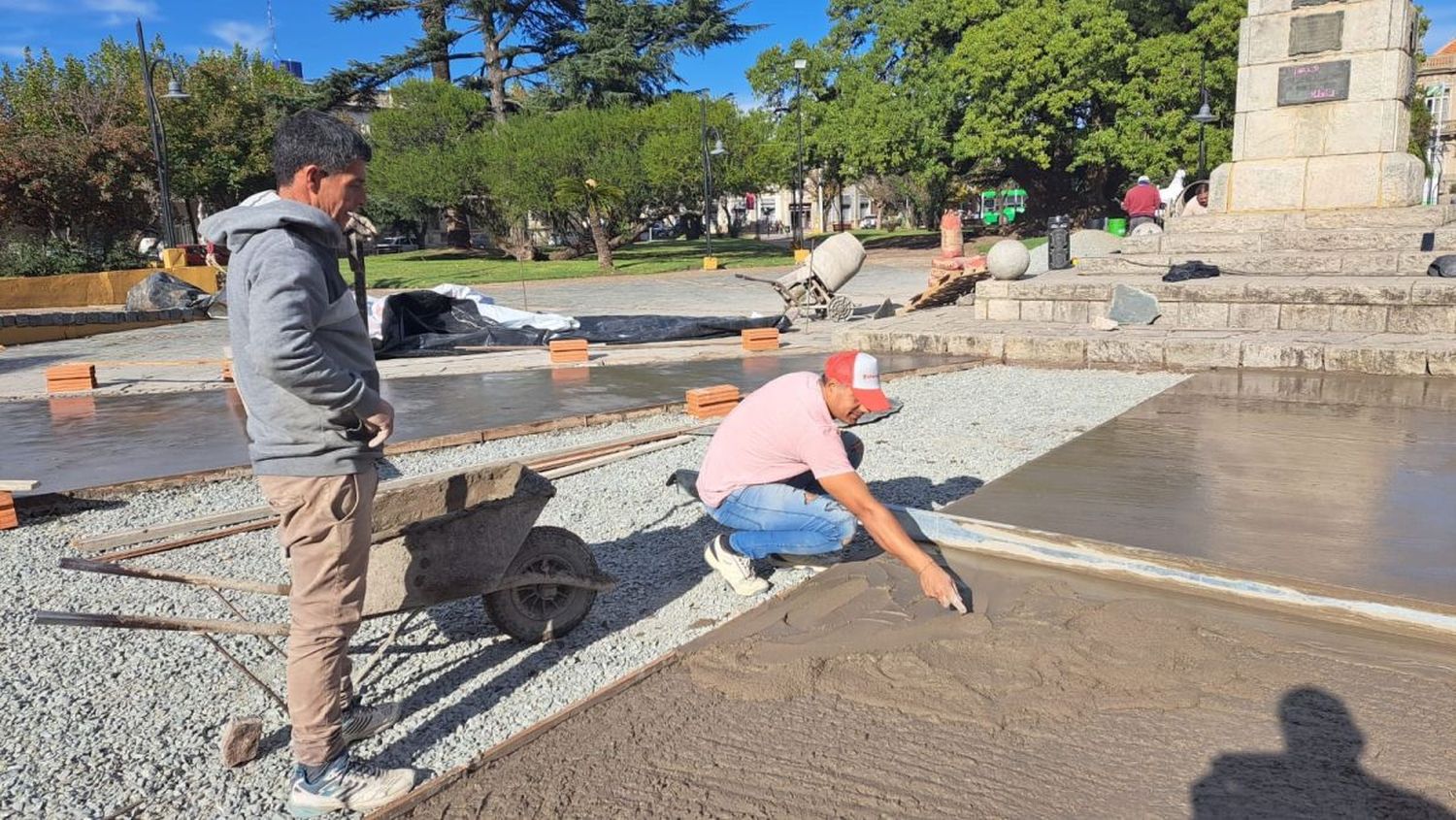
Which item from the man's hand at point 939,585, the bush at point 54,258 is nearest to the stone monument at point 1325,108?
the man's hand at point 939,585

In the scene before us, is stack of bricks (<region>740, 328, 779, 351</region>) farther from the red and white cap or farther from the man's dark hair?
the man's dark hair

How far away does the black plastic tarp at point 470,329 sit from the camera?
11664 millimetres

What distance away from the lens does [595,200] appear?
28.4m

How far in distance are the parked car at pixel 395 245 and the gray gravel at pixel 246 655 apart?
4853 centimetres

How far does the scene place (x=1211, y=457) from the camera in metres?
5.23

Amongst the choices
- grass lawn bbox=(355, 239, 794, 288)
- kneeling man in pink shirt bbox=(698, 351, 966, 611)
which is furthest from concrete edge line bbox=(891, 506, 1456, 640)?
grass lawn bbox=(355, 239, 794, 288)

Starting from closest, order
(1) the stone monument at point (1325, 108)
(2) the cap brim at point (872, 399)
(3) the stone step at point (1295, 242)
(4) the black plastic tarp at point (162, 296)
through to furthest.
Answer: (2) the cap brim at point (872, 399), (3) the stone step at point (1295, 242), (1) the stone monument at point (1325, 108), (4) the black plastic tarp at point (162, 296)

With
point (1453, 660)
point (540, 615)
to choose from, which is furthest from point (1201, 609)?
point (540, 615)

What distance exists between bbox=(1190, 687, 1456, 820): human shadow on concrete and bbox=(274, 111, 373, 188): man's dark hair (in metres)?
2.63

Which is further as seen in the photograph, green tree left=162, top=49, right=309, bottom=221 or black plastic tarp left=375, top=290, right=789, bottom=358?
green tree left=162, top=49, right=309, bottom=221

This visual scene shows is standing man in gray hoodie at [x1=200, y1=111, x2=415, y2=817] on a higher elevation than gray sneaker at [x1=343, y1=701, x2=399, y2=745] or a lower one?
higher

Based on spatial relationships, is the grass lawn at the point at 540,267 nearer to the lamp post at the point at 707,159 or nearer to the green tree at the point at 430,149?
the lamp post at the point at 707,159

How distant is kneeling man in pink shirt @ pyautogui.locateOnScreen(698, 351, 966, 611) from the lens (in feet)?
10.4

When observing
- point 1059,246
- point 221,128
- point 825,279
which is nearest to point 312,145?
point 825,279
